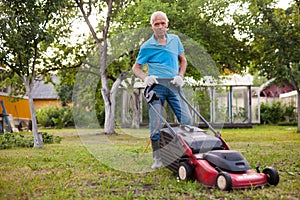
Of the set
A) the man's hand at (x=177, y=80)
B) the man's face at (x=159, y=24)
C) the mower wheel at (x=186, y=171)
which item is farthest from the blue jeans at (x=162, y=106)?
the mower wheel at (x=186, y=171)

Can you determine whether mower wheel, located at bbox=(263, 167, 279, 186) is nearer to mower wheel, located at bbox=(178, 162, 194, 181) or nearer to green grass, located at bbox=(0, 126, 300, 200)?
green grass, located at bbox=(0, 126, 300, 200)

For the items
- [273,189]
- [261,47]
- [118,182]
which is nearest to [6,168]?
[118,182]

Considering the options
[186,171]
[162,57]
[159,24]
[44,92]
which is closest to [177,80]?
[162,57]

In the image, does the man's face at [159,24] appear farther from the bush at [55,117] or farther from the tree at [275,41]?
the bush at [55,117]

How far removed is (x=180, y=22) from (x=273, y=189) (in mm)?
6603

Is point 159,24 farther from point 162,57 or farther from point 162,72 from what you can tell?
point 162,72

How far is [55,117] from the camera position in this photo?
2141 centimetres

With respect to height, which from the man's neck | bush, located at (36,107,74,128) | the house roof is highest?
the house roof

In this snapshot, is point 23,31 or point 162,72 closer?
point 162,72

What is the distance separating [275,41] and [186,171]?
9243 millimetres

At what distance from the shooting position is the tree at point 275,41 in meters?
11.7

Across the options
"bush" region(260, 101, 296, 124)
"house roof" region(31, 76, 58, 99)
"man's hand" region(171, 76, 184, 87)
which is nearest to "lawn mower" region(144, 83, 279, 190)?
"man's hand" region(171, 76, 184, 87)

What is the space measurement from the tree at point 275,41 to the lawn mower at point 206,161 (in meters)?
8.32

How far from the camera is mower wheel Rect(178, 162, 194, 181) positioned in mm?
3662
